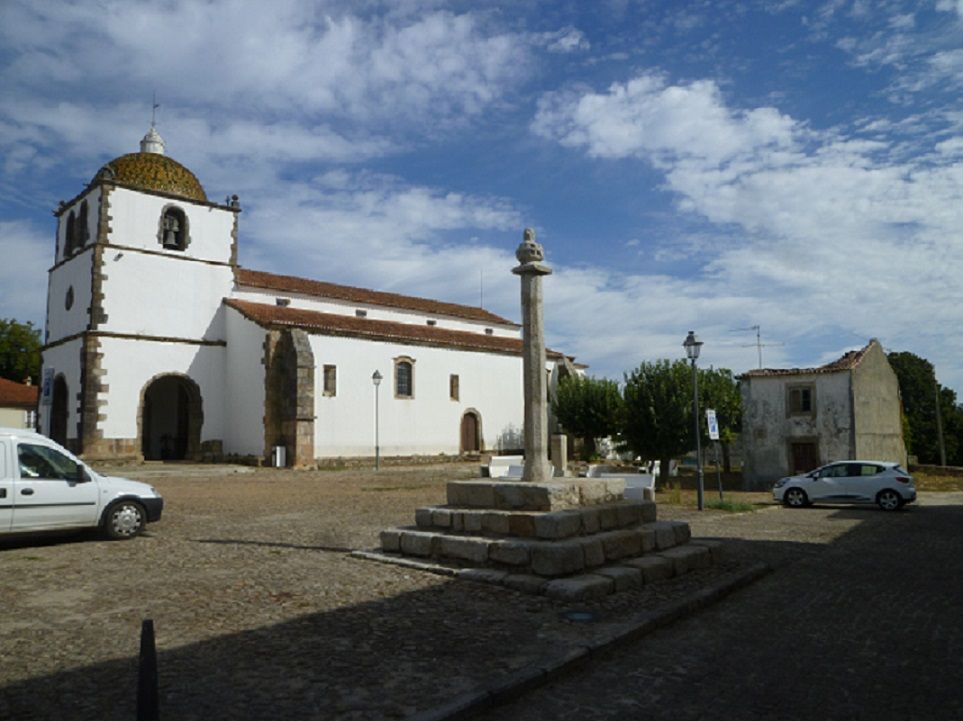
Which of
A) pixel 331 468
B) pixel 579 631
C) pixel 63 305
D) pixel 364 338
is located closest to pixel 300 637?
pixel 579 631

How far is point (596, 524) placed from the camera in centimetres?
786

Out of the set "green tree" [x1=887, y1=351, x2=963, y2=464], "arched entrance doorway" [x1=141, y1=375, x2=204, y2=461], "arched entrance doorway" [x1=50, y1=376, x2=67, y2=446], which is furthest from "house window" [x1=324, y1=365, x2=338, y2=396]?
"green tree" [x1=887, y1=351, x2=963, y2=464]

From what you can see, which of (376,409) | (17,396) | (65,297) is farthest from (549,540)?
(17,396)

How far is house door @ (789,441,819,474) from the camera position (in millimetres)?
24375

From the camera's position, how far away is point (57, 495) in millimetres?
9250

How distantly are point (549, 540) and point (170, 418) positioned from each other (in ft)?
92.3

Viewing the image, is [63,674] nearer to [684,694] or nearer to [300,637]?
[300,637]

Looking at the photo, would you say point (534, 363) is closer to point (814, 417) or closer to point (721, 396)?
point (721, 396)

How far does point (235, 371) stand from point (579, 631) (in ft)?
84.4

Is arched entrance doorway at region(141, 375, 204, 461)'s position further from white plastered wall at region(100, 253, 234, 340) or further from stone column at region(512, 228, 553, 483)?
stone column at region(512, 228, 553, 483)

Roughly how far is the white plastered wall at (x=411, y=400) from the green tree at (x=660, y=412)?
34.4 ft

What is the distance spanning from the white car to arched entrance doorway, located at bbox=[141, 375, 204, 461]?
878 inches

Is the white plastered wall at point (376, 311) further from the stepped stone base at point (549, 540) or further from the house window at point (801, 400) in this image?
the stepped stone base at point (549, 540)

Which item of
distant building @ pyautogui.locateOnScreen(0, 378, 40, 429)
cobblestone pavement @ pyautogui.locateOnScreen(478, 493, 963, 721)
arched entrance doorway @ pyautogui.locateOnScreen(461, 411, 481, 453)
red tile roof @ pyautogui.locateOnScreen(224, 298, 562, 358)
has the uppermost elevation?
red tile roof @ pyautogui.locateOnScreen(224, 298, 562, 358)
